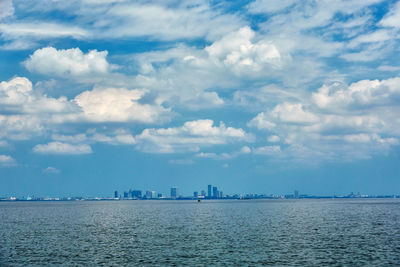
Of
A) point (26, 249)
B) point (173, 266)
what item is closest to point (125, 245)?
point (26, 249)

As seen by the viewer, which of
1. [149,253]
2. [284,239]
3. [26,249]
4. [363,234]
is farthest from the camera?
[363,234]

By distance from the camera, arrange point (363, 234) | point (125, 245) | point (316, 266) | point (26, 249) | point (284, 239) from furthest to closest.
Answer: point (363, 234)
point (284, 239)
point (125, 245)
point (26, 249)
point (316, 266)

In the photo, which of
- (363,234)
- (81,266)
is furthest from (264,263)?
(363,234)

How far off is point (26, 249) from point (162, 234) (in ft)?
121

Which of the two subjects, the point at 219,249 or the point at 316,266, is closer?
the point at 316,266

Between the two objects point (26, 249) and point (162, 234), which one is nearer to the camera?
point (26, 249)

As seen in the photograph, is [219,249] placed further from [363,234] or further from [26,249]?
[363,234]

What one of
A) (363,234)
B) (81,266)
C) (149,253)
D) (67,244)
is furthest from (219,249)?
(363,234)

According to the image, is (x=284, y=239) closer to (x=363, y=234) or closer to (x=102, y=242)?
(x=363, y=234)

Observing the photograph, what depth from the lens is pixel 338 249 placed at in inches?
3211

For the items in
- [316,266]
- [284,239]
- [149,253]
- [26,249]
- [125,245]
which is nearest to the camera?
[316,266]

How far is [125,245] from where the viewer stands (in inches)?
3541

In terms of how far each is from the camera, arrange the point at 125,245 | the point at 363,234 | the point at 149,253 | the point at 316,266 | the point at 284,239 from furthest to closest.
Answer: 1. the point at 363,234
2. the point at 284,239
3. the point at 125,245
4. the point at 149,253
5. the point at 316,266

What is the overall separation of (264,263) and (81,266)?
2951cm
